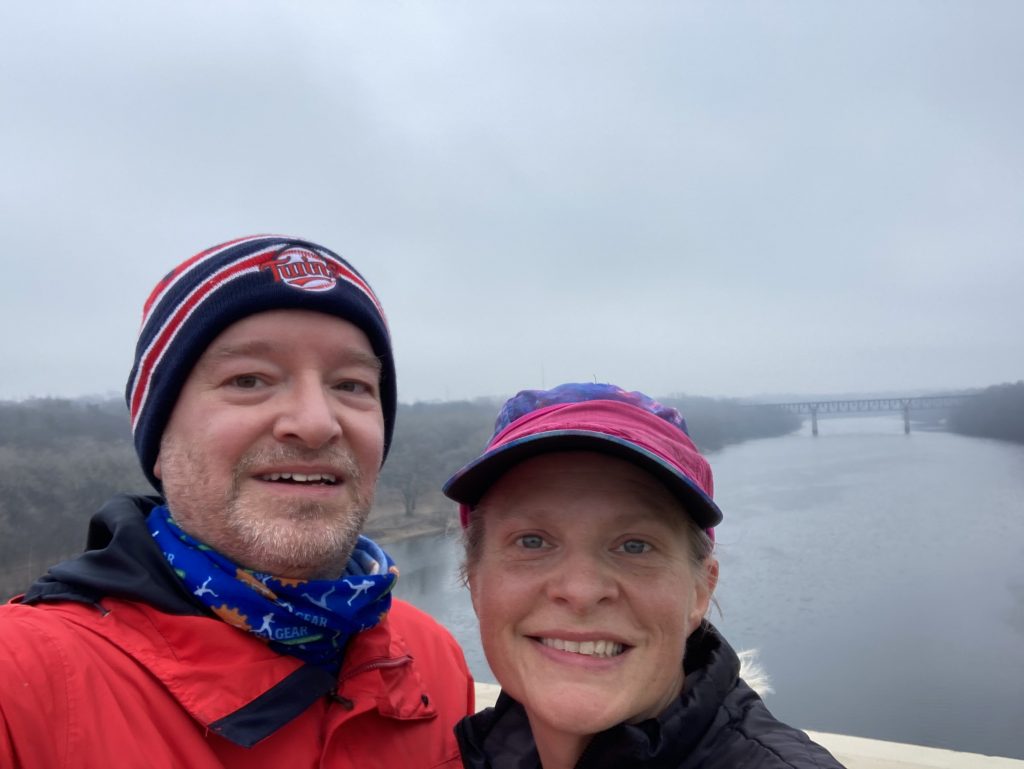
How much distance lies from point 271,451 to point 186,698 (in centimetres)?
43

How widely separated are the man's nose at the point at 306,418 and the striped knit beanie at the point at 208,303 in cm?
18

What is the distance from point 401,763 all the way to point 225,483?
62cm

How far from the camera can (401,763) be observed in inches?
46.6

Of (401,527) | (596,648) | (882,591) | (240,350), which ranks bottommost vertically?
(882,591)

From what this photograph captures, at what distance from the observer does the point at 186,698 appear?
98 cm

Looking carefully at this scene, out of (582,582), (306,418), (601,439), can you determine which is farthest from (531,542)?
(306,418)

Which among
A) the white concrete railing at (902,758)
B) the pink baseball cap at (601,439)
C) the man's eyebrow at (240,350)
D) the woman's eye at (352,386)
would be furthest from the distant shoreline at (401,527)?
the pink baseball cap at (601,439)

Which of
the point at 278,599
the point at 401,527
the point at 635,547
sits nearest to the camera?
the point at 635,547

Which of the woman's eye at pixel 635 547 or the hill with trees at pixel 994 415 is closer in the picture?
the woman's eye at pixel 635 547

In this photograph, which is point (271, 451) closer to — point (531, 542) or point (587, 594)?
point (531, 542)

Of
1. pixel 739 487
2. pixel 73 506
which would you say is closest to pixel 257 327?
pixel 73 506

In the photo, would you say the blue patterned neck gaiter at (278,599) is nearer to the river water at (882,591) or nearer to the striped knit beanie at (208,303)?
the striped knit beanie at (208,303)

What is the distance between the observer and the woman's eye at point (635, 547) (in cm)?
102

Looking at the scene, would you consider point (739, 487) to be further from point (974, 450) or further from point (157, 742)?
point (157, 742)
